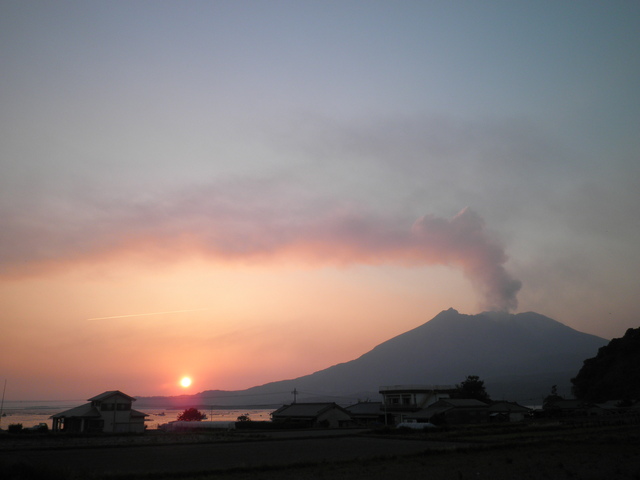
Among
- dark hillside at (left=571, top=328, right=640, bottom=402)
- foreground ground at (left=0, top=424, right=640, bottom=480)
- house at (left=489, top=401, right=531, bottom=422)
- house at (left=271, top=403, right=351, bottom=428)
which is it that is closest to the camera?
foreground ground at (left=0, top=424, right=640, bottom=480)

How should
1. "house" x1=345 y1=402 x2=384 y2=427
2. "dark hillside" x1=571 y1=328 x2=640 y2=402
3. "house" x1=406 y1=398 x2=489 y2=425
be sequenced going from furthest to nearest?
"dark hillside" x1=571 y1=328 x2=640 y2=402 → "house" x1=345 y1=402 x2=384 y2=427 → "house" x1=406 y1=398 x2=489 y2=425

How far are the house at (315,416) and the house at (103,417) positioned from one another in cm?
1855

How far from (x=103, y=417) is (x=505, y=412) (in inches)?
2107

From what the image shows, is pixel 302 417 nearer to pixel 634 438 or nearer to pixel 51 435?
pixel 51 435

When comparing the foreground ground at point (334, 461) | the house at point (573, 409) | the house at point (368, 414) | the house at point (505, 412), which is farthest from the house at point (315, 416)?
the house at point (573, 409)

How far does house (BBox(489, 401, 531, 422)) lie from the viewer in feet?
228

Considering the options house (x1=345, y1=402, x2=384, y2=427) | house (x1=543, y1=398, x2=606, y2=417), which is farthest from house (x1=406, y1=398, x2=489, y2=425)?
house (x1=543, y1=398, x2=606, y2=417)

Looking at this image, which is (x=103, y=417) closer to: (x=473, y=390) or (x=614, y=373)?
(x=473, y=390)

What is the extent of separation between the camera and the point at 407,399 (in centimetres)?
7412

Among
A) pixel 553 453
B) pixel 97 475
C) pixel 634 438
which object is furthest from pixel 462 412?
pixel 97 475

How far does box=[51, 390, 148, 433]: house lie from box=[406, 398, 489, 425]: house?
112 feet

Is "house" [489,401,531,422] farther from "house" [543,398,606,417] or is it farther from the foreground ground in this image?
the foreground ground

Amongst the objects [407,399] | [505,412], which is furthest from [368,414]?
[505,412]

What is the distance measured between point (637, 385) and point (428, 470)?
8146 cm
